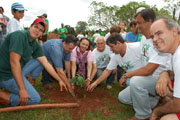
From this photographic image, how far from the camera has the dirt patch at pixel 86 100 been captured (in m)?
2.67

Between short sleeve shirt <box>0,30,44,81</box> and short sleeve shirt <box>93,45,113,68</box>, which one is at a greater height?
short sleeve shirt <box>0,30,44,81</box>

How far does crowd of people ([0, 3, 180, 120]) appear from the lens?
1687 millimetres

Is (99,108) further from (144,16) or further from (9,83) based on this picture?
(144,16)

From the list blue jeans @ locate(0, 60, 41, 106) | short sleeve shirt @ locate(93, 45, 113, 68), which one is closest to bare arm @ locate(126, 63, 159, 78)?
short sleeve shirt @ locate(93, 45, 113, 68)

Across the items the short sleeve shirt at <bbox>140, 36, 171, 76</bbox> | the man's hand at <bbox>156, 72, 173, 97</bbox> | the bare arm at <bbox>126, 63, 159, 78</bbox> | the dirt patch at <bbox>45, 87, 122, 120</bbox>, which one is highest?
the short sleeve shirt at <bbox>140, 36, 171, 76</bbox>

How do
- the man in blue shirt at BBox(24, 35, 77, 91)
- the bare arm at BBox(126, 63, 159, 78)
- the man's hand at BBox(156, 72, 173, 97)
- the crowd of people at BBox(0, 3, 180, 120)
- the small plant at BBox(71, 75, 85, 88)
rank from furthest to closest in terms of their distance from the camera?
the man in blue shirt at BBox(24, 35, 77, 91) → the small plant at BBox(71, 75, 85, 88) → the bare arm at BBox(126, 63, 159, 78) → the man's hand at BBox(156, 72, 173, 97) → the crowd of people at BBox(0, 3, 180, 120)

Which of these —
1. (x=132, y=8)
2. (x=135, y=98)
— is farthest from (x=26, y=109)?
(x=132, y=8)

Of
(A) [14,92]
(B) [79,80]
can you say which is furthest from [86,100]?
(A) [14,92]

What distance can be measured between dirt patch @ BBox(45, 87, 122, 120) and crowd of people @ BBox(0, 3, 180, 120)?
21cm

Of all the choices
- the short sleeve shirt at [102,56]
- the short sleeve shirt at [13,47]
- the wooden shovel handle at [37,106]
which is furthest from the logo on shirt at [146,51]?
the short sleeve shirt at [13,47]

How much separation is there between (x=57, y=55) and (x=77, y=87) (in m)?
1.04

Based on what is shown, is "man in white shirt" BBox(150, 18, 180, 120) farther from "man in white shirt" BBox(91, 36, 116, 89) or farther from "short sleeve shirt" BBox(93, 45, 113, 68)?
"short sleeve shirt" BBox(93, 45, 113, 68)

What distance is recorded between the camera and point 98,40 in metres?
4.04

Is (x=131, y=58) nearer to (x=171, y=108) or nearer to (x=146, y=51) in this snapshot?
(x=146, y=51)
